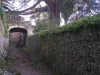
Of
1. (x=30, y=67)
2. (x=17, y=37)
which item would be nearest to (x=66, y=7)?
(x=30, y=67)

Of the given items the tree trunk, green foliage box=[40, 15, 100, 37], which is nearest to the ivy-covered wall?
green foliage box=[40, 15, 100, 37]

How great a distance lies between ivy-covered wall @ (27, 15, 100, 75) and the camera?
14.7ft

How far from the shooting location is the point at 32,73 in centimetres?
766

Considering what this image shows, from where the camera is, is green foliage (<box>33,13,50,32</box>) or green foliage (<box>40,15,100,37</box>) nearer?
green foliage (<box>40,15,100,37</box>)

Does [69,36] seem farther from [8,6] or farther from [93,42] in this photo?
[8,6]

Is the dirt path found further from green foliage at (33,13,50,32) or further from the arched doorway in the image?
the arched doorway

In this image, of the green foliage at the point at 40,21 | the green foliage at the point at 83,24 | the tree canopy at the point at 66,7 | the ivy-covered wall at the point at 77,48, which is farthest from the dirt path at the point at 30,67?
the green foliage at the point at 40,21

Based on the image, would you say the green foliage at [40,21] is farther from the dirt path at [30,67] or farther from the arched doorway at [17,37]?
the dirt path at [30,67]

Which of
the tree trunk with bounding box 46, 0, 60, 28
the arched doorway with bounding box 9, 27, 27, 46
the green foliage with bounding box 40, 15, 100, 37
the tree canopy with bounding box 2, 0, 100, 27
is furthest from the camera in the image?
the arched doorway with bounding box 9, 27, 27, 46

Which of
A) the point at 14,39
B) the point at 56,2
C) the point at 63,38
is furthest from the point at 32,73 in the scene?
the point at 14,39

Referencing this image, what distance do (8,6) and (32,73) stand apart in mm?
7405

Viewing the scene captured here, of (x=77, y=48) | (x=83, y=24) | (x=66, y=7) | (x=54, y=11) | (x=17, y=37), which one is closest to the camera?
(x=83, y=24)

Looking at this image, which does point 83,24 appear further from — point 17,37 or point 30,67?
point 17,37

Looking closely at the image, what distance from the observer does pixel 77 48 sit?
5410mm
